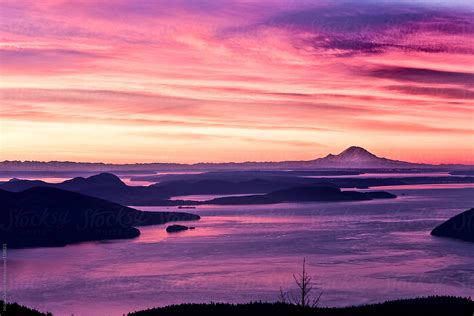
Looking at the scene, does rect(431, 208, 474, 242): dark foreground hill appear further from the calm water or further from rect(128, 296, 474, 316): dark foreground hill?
rect(128, 296, 474, 316): dark foreground hill

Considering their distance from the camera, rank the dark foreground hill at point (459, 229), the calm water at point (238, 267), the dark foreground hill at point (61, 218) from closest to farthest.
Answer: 1. the calm water at point (238, 267)
2. the dark foreground hill at point (459, 229)
3. the dark foreground hill at point (61, 218)

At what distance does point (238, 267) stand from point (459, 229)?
182ft

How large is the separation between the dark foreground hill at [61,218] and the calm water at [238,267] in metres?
8.81

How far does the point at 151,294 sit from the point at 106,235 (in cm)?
7612

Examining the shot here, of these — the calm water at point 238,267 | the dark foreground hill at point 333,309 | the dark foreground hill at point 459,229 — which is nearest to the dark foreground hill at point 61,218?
the calm water at point 238,267

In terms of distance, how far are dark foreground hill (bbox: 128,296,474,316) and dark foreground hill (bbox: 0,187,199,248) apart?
256 ft

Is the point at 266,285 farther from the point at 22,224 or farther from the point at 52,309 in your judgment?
the point at 22,224

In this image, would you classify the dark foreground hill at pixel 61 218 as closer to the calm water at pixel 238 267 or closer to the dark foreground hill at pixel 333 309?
the calm water at pixel 238 267

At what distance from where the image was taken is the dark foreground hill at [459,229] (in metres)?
136

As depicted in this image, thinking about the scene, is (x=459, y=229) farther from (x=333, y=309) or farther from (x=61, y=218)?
(x=61, y=218)

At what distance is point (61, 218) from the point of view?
540 ft

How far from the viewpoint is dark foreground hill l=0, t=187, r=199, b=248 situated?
486ft

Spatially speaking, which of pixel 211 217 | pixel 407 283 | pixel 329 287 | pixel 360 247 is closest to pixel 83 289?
pixel 329 287

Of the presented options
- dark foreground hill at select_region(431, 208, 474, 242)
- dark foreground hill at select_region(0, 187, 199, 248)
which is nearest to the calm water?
dark foreground hill at select_region(431, 208, 474, 242)
